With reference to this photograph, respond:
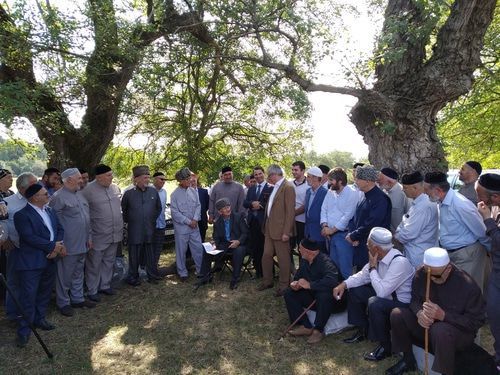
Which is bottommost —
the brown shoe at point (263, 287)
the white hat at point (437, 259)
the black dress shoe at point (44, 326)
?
the brown shoe at point (263, 287)

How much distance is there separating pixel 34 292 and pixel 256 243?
11.6ft

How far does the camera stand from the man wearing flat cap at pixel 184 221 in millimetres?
6867

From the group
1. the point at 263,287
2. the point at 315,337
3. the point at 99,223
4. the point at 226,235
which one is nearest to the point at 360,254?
the point at 315,337

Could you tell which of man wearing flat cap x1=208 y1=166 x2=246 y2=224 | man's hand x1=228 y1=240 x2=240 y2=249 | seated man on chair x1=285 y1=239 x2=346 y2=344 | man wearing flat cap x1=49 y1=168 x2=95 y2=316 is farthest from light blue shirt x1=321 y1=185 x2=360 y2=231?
man wearing flat cap x1=49 y1=168 x2=95 y2=316

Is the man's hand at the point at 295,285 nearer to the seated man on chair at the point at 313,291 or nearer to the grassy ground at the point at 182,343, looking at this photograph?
the seated man on chair at the point at 313,291

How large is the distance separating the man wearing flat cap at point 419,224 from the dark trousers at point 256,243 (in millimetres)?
2942

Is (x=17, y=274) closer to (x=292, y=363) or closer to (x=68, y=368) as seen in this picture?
(x=68, y=368)

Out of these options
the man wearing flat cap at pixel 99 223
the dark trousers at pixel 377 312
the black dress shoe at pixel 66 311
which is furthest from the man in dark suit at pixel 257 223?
the black dress shoe at pixel 66 311

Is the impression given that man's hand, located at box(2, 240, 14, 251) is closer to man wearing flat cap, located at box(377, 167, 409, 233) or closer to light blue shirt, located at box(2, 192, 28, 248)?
light blue shirt, located at box(2, 192, 28, 248)

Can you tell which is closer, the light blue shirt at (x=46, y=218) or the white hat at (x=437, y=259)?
the white hat at (x=437, y=259)

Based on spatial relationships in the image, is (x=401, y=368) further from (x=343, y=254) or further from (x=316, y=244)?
(x=343, y=254)

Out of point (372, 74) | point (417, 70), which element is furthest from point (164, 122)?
point (417, 70)

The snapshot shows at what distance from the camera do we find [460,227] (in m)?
4.07

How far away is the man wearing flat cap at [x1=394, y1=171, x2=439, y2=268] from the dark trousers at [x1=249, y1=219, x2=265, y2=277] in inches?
116
